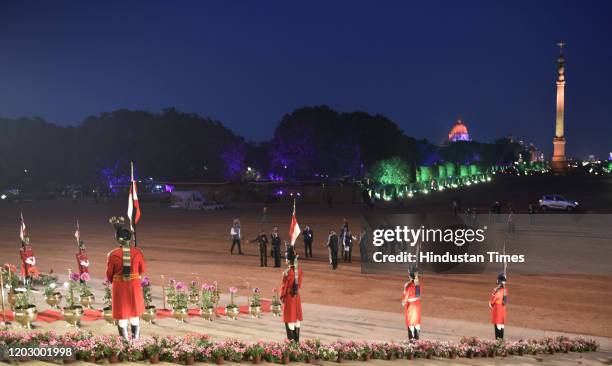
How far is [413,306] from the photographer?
1174 centimetres

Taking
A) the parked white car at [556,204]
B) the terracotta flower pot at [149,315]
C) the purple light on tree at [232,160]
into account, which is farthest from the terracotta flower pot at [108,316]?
the purple light on tree at [232,160]

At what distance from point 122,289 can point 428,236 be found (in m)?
21.9

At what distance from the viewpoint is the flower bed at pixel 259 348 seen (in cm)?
809

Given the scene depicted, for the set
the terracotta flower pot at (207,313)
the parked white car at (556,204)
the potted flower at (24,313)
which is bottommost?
the terracotta flower pot at (207,313)

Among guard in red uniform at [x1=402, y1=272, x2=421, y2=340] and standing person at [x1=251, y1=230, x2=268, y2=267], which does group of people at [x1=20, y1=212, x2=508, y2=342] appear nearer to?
guard in red uniform at [x1=402, y1=272, x2=421, y2=340]

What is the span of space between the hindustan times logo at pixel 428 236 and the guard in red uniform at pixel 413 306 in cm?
1259

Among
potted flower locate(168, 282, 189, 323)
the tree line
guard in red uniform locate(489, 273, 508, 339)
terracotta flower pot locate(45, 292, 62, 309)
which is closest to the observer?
guard in red uniform locate(489, 273, 508, 339)

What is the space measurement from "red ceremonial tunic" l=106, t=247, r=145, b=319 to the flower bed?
0.71 meters

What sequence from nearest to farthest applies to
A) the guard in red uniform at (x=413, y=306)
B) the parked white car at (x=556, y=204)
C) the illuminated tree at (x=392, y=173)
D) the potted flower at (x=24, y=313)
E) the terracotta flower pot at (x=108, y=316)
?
the potted flower at (x=24, y=313) < the terracotta flower pot at (x=108, y=316) < the guard in red uniform at (x=413, y=306) < the parked white car at (x=556, y=204) < the illuminated tree at (x=392, y=173)

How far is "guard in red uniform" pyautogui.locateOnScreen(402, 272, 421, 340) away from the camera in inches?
461

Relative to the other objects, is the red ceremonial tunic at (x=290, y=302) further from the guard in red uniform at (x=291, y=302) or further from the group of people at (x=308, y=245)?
the group of people at (x=308, y=245)

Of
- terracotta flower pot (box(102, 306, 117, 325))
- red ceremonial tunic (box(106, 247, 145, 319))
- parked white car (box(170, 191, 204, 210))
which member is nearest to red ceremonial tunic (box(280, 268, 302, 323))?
red ceremonial tunic (box(106, 247, 145, 319))

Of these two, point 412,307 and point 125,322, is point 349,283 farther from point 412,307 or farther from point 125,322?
point 125,322

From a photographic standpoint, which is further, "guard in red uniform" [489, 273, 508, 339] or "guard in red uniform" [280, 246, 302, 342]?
"guard in red uniform" [489, 273, 508, 339]
